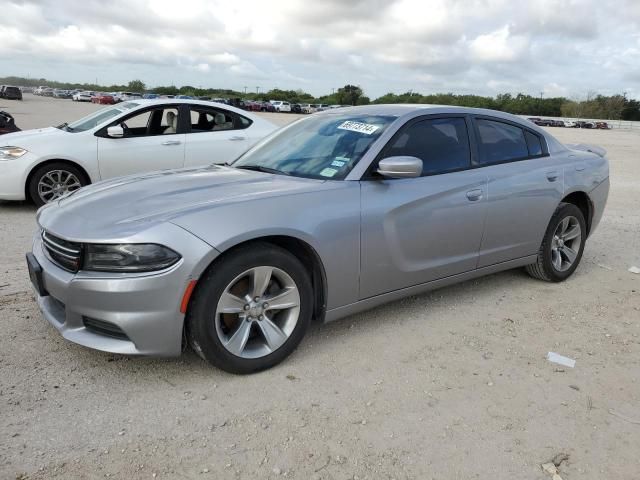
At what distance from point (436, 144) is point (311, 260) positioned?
1.41 meters

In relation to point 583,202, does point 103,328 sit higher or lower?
lower

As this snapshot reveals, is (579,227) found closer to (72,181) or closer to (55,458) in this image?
(55,458)

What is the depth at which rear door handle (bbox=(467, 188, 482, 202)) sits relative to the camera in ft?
13.1

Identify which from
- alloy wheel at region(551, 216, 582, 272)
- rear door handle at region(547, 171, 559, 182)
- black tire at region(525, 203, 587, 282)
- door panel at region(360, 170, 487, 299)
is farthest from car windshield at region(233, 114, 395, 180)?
alloy wheel at region(551, 216, 582, 272)

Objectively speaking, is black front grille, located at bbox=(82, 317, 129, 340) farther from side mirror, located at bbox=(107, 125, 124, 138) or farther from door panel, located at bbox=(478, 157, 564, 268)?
side mirror, located at bbox=(107, 125, 124, 138)

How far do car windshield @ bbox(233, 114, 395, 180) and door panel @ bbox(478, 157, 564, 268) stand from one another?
1.04 metres

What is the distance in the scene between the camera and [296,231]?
3121 mm

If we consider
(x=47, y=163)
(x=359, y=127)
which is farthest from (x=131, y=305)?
(x=47, y=163)

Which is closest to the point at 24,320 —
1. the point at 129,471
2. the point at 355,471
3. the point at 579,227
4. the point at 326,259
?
the point at 129,471

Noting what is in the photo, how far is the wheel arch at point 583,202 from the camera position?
495cm

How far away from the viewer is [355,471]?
2.36 m

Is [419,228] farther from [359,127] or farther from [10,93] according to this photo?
[10,93]

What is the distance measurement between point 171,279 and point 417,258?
173 centimetres

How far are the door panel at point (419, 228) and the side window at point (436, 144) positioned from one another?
0.09m
